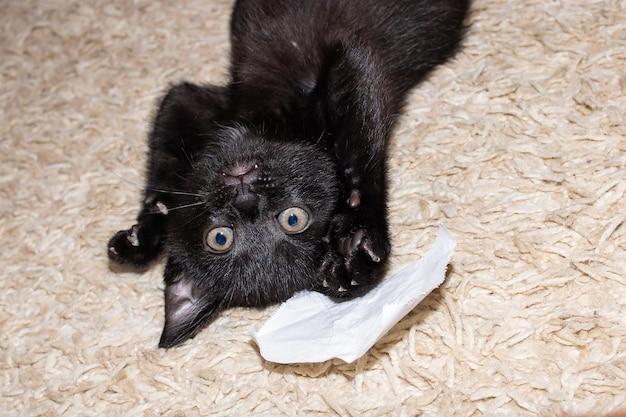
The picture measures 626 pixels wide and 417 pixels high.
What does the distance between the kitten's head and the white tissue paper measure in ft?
0.53

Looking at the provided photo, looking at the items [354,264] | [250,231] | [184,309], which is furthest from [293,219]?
[184,309]

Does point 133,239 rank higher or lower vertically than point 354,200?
lower

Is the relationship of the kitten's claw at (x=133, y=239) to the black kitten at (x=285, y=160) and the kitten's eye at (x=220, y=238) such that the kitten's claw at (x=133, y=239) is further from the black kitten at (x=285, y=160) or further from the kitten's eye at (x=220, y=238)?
the kitten's eye at (x=220, y=238)

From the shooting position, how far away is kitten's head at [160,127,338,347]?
2.51 m

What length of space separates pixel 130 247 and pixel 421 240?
1.18 m

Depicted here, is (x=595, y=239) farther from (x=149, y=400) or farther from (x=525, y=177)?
(x=149, y=400)

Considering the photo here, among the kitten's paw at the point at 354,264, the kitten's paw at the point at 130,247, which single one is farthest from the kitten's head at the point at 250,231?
the kitten's paw at the point at 130,247

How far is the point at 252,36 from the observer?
3100 mm

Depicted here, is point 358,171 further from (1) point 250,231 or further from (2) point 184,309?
(2) point 184,309

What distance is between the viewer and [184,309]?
264 cm

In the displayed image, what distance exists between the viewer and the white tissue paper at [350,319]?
7.37 ft

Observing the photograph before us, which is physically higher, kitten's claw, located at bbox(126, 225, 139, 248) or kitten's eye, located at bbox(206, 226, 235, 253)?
kitten's eye, located at bbox(206, 226, 235, 253)

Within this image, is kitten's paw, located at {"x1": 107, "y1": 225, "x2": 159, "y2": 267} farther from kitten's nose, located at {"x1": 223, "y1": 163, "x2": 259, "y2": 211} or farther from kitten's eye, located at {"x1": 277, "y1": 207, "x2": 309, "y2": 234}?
kitten's eye, located at {"x1": 277, "y1": 207, "x2": 309, "y2": 234}

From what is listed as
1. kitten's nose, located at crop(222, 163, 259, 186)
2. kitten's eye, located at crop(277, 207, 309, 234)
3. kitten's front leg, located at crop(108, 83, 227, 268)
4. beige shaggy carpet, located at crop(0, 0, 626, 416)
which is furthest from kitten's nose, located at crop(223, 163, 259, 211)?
beige shaggy carpet, located at crop(0, 0, 626, 416)
